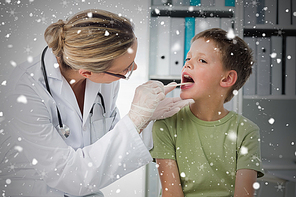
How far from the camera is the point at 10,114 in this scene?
2.18 feet

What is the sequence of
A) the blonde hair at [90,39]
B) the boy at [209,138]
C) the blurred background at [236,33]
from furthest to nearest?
the blurred background at [236,33] < the boy at [209,138] < the blonde hair at [90,39]

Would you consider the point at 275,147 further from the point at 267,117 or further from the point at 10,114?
the point at 10,114

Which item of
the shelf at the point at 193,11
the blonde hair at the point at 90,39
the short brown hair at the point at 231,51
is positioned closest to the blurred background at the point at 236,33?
the shelf at the point at 193,11

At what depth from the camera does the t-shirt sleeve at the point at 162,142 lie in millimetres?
771

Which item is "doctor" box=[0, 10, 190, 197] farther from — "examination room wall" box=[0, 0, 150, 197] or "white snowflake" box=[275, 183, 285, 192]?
"white snowflake" box=[275, 183, 285, 192]

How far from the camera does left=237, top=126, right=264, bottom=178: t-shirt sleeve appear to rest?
74 centimetres

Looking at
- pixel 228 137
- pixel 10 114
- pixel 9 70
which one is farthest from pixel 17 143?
pixel 228 137

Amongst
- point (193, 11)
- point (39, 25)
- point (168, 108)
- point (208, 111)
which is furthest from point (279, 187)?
point (39, 25)

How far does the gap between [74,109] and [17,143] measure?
189 mm

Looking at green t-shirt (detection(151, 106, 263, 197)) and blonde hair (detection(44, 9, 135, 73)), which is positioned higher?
blonde hair (detection(44, 9, 135, 73))

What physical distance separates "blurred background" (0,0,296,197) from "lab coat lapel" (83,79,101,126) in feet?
0.56

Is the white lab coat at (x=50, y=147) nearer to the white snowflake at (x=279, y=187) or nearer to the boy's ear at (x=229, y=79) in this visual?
the boy's ear at (x=229, y=79)

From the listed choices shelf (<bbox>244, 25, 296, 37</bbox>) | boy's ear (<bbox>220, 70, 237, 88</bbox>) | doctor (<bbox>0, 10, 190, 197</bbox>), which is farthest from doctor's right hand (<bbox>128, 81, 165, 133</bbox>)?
shelf (<bbox>244, 25, 296, 37</bbox>)

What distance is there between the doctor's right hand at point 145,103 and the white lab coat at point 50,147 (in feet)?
0.11
